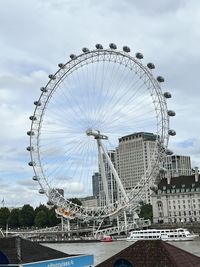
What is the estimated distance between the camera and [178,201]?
85250 mm

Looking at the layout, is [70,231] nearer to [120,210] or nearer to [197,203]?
[120,210]

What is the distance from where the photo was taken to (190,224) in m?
73.0

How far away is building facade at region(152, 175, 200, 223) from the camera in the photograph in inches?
3310

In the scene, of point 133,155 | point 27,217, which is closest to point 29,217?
point 27,217

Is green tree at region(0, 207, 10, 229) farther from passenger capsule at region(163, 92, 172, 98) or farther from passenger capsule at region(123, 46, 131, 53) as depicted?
passenger capsule at region(123, 46, 131, 53)

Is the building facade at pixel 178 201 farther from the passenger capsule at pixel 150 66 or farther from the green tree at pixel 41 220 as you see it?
the passenger capsule at pixel 150 66

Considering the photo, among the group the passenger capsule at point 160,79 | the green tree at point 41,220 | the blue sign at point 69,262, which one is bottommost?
the green tree at point 41,220

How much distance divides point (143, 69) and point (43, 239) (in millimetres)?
35532

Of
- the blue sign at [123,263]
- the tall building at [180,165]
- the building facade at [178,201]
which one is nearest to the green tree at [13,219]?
the building facade at [178,201]

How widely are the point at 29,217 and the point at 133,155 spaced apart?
2288cm

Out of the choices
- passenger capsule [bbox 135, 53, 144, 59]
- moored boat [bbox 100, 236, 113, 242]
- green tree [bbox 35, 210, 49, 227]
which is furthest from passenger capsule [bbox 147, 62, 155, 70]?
green tree [bbox 35, 210, 49, 227]

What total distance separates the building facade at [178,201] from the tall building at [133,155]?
329 cm

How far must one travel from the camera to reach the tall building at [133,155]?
8581 centimetres

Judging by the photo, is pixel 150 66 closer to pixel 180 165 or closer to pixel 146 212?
pixel 146 212
